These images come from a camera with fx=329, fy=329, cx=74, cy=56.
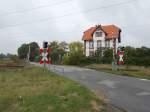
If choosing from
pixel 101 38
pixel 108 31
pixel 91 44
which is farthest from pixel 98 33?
pixel 91 44

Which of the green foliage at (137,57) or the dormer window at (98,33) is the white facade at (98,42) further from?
→ the green foliage at (137,57)

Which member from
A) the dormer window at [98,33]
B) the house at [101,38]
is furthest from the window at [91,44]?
the dormer window at [98,33]

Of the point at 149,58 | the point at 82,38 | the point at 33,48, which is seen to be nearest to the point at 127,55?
the point at 149,58

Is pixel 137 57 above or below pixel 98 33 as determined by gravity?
below

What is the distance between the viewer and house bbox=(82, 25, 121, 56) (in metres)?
85.4

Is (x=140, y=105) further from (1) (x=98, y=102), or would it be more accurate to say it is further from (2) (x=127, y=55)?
(2) (x=127, y=55)

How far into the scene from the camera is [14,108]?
35.1 ft

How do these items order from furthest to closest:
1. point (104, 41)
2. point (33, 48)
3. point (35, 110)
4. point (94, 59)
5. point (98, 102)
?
point (33, 48) < point (104, 41) < point (94, 59) < point (98, 102) < point (35, 110)

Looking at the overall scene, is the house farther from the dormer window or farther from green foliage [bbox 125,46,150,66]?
green foliage [bbox 125,46,150,66]

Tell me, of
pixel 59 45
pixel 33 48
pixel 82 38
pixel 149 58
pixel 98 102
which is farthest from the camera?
pixel 33 48

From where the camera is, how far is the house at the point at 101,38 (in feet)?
280

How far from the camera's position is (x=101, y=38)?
86.8m

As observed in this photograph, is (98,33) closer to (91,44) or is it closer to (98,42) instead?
(98,42)

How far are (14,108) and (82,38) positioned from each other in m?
82.2
